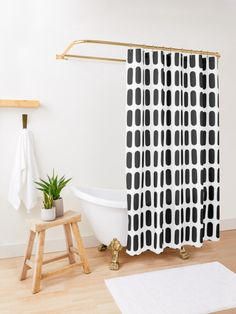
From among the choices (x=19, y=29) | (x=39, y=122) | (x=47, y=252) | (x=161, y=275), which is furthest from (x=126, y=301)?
(x=19, y=29)

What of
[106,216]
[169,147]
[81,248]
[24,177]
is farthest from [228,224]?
[24,177]

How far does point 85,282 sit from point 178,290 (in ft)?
2.26

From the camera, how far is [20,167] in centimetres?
261

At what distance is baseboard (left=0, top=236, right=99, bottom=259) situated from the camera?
8.86ft

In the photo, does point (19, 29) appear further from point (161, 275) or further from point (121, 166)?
point (161, 275)

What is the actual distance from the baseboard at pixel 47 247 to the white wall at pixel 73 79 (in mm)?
39

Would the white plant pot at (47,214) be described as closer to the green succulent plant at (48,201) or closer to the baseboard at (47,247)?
the green succulent plant at (48,201)

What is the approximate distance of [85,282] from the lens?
2.23m

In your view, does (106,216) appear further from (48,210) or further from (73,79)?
(73,79)

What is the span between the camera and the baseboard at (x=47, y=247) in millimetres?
2701

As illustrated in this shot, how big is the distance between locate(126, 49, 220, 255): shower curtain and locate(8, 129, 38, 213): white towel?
891 millimetres

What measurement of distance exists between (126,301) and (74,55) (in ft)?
7.09

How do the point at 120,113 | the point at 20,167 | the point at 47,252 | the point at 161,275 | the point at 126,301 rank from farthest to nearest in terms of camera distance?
the point at 120,113, the point at 47,252, the point at 20,167, the point at 161,275, the point at 126,301

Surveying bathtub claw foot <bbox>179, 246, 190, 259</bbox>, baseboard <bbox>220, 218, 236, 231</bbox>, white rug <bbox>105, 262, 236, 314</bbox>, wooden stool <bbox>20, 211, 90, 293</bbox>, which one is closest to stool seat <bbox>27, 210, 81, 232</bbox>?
wooden stool <bbox>20, 211, 90, 293</bbox>
